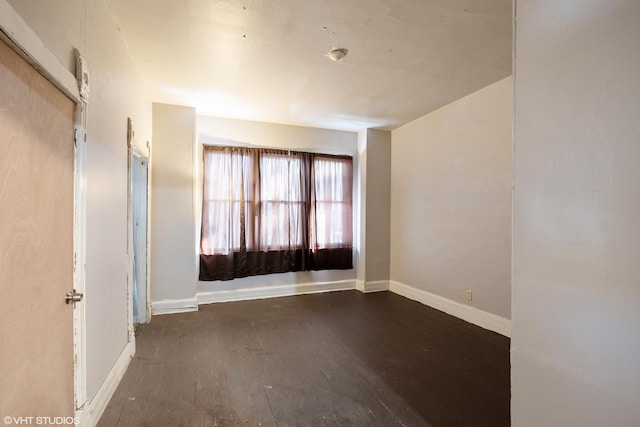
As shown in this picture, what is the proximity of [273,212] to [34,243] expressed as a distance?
3353 millimetres

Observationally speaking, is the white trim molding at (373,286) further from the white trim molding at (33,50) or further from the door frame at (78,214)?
the white trim molding at (33,50)

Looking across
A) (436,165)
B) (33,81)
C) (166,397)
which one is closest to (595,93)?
(33,81)

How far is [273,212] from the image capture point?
450 centimetres

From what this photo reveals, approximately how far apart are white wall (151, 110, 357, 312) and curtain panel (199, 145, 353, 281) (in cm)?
13

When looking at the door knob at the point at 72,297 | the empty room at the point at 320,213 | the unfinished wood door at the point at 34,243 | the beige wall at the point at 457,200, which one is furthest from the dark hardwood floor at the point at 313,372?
the door knob at the point at 72,297

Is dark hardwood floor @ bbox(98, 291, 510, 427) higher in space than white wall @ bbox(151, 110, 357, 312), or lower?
lower

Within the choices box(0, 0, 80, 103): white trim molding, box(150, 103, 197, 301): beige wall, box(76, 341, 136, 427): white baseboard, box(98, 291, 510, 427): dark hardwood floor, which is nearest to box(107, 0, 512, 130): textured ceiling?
box(150, 103, 197, 301): beige wall

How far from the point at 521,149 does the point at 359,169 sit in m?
3.88

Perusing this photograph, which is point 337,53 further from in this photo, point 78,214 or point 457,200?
point 457,200

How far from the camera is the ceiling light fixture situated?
252 cm

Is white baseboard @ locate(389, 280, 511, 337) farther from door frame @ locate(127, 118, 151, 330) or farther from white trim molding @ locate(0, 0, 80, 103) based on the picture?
white trim molding @ locate(0, 0, 80, 103)

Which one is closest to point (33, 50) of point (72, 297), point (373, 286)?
point (72, 297)

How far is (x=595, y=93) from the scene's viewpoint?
99 cm

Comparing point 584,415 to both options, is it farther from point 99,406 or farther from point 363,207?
point 363,207
